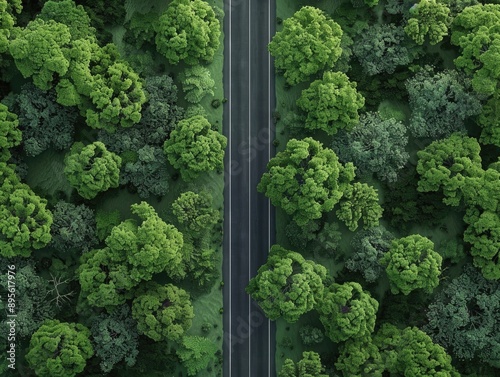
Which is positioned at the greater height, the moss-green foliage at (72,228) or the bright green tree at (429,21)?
the bright green tree at (429,21)

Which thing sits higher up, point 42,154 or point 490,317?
point 42,154

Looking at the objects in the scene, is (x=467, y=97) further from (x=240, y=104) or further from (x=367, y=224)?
(x=240, y=104)

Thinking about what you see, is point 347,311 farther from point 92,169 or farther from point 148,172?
point 92,169

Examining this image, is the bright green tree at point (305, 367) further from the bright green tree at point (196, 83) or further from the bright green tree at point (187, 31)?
the bright green tree at point (187, 31)

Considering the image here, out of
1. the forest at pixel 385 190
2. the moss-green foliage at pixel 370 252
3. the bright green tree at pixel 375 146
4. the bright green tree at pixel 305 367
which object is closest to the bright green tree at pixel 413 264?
the forest at pixel 385 190

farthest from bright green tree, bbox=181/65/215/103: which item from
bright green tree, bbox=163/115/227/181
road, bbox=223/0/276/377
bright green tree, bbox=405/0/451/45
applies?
bright green tree, bbox=405/0/451/45

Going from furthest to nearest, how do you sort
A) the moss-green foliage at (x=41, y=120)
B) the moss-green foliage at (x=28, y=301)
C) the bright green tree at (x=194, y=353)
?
the bright green tree at (x=194, y=353)
the moss-green foliage at (x=41, y=120)
the moss-green foliage at (x=28, y=301)

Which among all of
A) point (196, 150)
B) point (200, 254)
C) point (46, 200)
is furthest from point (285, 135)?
point (46, 200)
